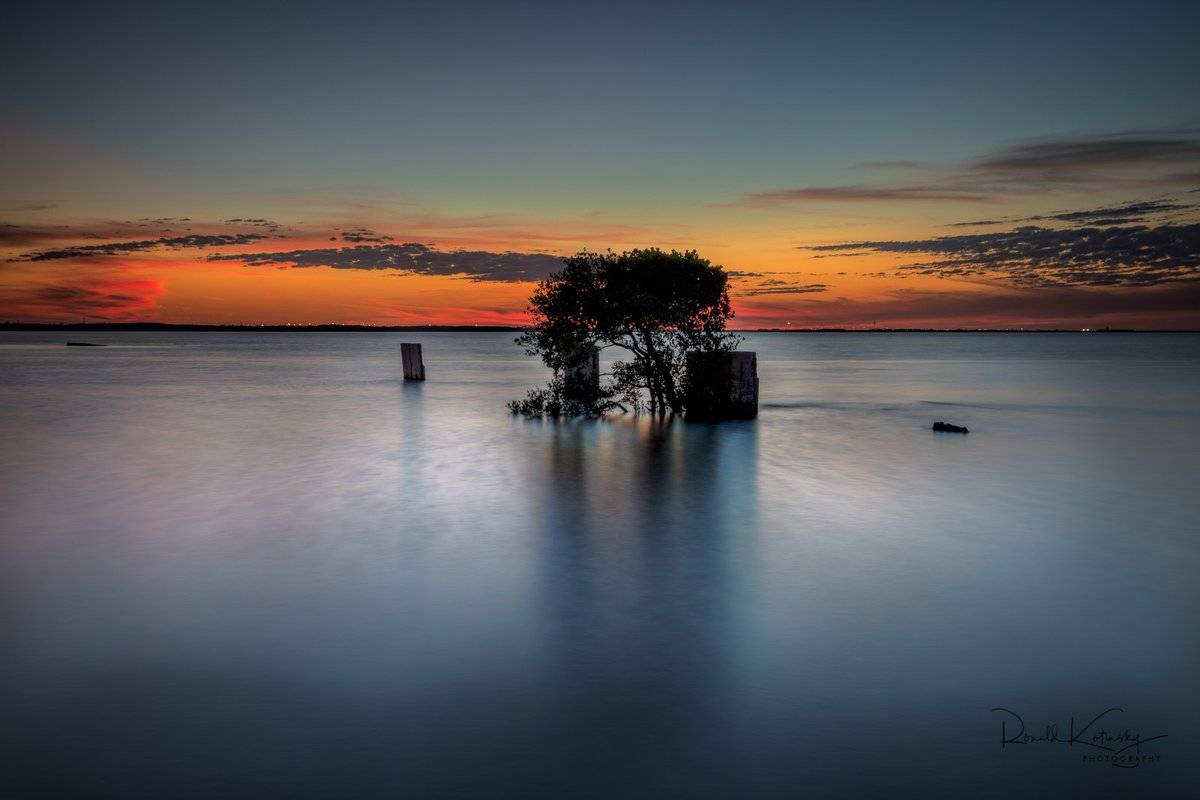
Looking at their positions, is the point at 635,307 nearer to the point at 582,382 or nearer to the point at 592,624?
the point at 582,382

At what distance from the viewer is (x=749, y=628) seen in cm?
669

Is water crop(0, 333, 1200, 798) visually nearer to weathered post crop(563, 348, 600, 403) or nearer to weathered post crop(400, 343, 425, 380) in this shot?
weathered post crop(563, 348, 600, 403)

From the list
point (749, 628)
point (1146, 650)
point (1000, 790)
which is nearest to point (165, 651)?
point (749, 628)

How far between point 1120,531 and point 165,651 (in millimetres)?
10184

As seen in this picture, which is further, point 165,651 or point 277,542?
point 277,542

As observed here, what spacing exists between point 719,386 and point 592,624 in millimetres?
16922

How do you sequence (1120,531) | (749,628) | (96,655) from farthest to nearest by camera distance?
(1120,531) → (749,628) → (96,655)

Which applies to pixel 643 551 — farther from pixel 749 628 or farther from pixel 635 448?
pixel 635 448

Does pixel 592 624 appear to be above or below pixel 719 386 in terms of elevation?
below
